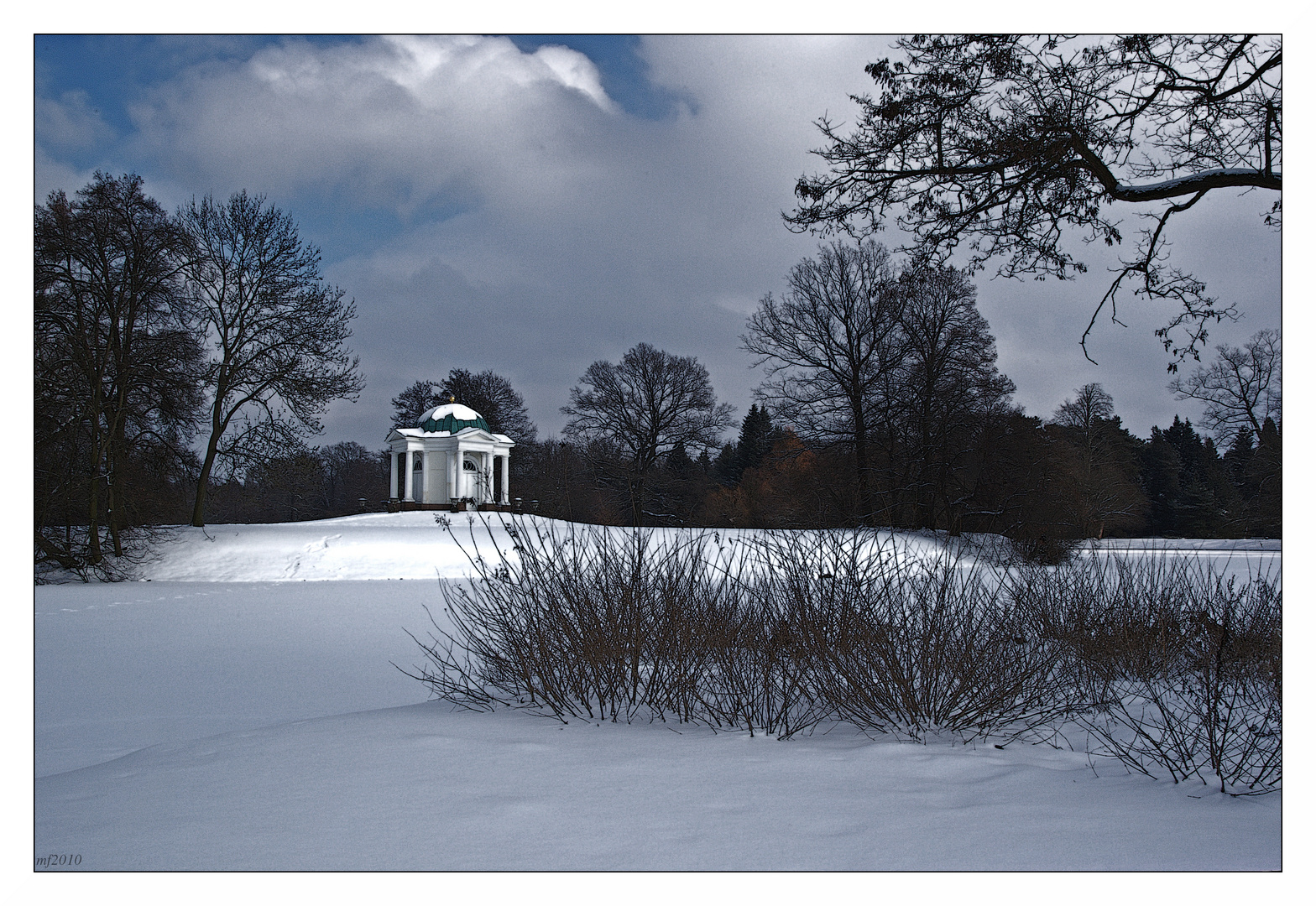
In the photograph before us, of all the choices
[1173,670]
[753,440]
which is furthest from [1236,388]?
[753,440]

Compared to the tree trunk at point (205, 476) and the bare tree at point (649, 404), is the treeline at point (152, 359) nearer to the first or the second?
the tree trunk at point (205, 476)

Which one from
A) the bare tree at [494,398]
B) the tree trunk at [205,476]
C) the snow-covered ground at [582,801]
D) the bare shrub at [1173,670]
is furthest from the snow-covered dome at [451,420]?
the bare shrub at [1173,670]

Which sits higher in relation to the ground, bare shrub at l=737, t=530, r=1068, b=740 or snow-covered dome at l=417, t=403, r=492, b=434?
snow-covered dome at l=417, t=403, r=492, b=434

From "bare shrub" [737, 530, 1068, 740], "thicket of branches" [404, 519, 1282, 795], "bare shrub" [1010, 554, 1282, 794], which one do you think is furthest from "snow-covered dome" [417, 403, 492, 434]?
"bare shrub" [737, 530, 1068, 740]

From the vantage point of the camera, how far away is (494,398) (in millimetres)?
40875

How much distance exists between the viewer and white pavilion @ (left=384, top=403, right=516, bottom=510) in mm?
30500

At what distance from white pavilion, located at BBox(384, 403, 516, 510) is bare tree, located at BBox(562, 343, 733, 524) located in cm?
427

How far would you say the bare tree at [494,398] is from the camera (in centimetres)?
4047

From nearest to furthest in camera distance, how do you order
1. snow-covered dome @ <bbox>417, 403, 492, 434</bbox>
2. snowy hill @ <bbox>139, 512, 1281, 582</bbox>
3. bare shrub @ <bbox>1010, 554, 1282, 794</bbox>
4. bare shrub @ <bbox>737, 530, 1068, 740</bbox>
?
bare shrub @ <bbox>1010, 554, 1282, 794</bbox> → bare shrub @ <bbox>737, 530, 1068, 740</bbox> → snowy hill @ <bbox>139, 512, 1281, 582</bbox> → snow-covered dome @ <bbox>417, 403, 492, 434</bbox>

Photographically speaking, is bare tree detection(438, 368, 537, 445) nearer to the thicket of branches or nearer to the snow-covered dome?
the snow-covered dome

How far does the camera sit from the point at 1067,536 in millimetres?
16203

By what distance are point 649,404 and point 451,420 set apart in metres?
8.43

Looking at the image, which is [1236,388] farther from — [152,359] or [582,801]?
[152,359]
